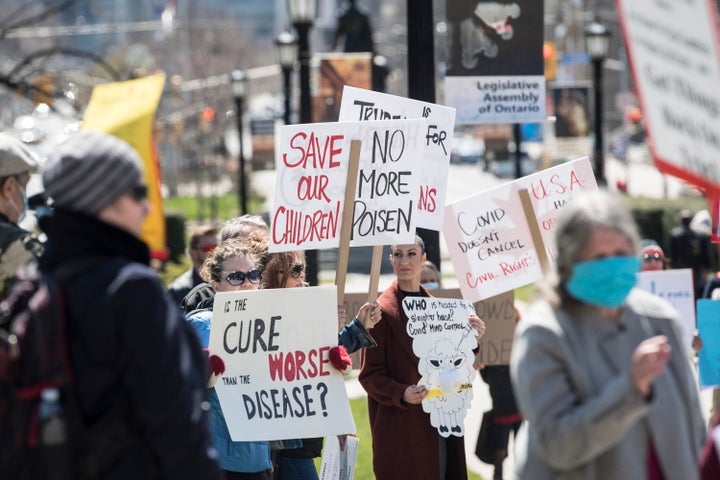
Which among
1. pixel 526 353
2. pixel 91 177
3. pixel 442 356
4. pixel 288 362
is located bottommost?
pixel 442 356

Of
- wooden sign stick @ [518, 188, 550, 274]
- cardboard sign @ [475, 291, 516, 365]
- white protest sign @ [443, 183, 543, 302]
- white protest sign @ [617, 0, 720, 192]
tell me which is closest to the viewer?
white protest sign @ [617, 0, 720, 192]

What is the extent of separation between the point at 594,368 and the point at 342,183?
3.34 m

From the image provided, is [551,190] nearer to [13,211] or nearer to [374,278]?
[374,278]

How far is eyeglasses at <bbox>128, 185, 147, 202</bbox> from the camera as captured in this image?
3.90m

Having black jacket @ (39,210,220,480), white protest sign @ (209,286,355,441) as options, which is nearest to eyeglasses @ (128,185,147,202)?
black jacket @ (39,210,220,480)

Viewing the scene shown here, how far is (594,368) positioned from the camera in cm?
386

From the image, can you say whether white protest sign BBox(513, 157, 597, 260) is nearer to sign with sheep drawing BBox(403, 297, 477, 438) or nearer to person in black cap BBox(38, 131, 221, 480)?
sign with sheep drawing BBox(403, 297, 477, 438)

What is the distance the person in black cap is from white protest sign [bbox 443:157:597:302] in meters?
3.79

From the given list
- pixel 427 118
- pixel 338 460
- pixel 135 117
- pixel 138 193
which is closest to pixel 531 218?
pixel 427 118

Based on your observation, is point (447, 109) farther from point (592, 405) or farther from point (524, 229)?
point (592, 405)

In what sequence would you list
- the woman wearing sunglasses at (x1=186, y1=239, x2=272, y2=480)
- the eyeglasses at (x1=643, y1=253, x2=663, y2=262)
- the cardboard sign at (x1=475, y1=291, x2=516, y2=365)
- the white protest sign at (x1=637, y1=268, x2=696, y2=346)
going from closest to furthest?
the woman wearing sunglasses at (x1=186, y1=239, x2=272, y2=480), the white protest sign at (x1=637, y1=268, x2=696, y2=346), the cardboard sign at (x1=475, y1=291, x2=516, y2=365), the eyeglasses at (x1=643, y1=253, x2=663, y2=262)

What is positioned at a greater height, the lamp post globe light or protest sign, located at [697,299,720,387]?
the lamp post globe light

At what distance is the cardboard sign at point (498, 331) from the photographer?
28.1 ft

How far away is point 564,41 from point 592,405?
196 feet
